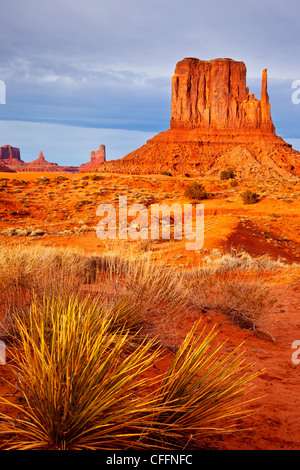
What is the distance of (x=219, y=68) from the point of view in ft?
325

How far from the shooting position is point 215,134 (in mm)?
88812

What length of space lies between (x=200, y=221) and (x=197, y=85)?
8992cm

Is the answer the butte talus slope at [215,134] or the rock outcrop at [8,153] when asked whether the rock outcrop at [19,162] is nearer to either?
the rock outcrop at [8,153]

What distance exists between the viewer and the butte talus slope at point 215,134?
75812 millimetres

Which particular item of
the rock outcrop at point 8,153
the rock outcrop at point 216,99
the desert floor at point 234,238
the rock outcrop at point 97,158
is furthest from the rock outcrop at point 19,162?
the desert floor at point 234,238

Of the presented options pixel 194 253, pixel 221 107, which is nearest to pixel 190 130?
pixel 221 107

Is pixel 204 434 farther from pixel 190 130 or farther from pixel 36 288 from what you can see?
pixel 190 130

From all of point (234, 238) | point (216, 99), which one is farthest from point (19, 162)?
point (234, 238)

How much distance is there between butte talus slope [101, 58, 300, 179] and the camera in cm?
7581

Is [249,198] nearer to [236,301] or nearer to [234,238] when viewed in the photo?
[234,238]

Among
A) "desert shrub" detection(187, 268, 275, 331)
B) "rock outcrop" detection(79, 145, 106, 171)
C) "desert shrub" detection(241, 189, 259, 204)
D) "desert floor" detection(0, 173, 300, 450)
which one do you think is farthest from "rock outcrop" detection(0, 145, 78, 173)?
"desert shrub" detection(187, 268, 275, 331)

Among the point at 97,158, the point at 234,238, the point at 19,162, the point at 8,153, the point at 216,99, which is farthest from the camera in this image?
the point at 97,158

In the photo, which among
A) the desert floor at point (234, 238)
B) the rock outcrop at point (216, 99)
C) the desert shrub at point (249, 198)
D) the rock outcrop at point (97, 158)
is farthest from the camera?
the rock outcrop at point (97, 158)

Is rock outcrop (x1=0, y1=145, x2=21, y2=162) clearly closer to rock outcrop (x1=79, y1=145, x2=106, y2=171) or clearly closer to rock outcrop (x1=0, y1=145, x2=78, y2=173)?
rock outcrop (x1=0, y1=145, x2=78, y2=173)
